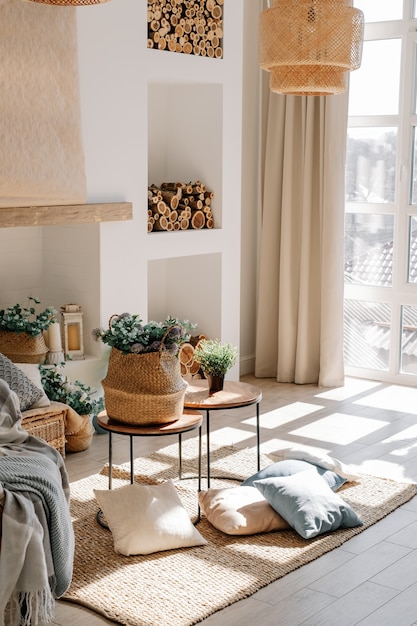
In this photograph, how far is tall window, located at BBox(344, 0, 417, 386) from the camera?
6520 mm

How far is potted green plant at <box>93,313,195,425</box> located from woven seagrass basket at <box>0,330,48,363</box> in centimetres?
126

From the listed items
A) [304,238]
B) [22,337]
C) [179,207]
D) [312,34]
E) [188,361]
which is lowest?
[188,361]

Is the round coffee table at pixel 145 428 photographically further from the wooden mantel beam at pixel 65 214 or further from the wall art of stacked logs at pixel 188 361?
the wall art of stacked logs at pixel 188 361

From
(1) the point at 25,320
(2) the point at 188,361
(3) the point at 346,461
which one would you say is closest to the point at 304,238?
(2) the point at 188,361

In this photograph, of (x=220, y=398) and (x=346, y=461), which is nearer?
(x=220, y=398)

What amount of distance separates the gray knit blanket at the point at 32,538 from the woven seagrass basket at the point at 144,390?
0.40 metres

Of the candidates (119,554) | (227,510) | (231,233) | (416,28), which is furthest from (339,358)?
(119,554)

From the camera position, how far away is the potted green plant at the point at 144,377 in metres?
3.91

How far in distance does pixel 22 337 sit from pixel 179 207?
1.47 m

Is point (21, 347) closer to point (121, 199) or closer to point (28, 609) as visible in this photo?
point (121, 199)

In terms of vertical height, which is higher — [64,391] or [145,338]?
[145,338]

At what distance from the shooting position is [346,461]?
4.96m

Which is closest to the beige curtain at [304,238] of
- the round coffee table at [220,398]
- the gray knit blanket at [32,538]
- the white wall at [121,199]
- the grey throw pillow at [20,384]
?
the white wall at [121,199]

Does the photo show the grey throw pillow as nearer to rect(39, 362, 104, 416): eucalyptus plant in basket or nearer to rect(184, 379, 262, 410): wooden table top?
rect(39, 362, 104, 416): eucalyptus plant in basket
